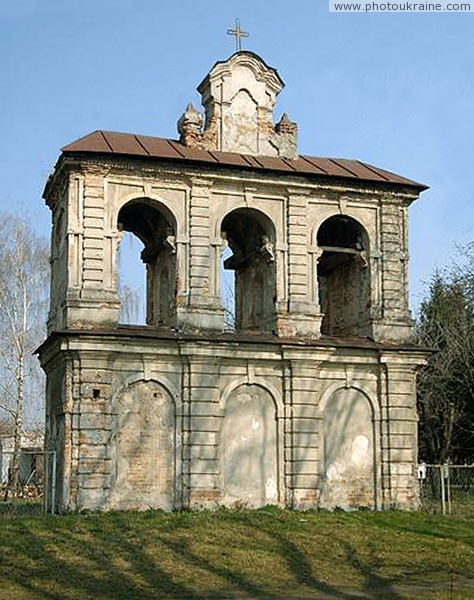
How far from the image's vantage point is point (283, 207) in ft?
70.8

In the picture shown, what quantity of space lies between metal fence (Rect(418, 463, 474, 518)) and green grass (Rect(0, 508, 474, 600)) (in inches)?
98.7

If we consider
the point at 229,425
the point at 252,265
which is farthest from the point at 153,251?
the point at 229,425

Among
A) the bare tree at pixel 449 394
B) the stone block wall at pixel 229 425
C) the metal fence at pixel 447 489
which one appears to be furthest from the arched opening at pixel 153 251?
the bare tree at pixel 449 394

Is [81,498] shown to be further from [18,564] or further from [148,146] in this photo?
[148,146]

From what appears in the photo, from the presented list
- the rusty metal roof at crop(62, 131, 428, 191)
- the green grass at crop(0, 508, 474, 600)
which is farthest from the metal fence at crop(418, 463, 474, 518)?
the rusty metal roof at crop(62, 131, 428, 191)

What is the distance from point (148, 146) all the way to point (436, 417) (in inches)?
644

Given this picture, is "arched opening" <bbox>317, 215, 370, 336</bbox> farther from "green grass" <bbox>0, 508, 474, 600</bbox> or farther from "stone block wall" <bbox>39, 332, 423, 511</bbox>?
"green grass" <bbox>0, 508, 474, 600</bbox>

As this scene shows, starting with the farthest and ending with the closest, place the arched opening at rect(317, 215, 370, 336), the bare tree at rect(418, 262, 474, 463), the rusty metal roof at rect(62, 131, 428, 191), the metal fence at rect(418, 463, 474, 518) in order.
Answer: the bare tree at rect(418, 262, 474, 463), the metal fence at rect(418, 463, 474, 518), the arched opening at rect(317, 215, 370, 336), the rusty metal roof at rect(62, 131, 428, 191)

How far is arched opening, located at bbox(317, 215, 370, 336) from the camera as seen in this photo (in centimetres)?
2233

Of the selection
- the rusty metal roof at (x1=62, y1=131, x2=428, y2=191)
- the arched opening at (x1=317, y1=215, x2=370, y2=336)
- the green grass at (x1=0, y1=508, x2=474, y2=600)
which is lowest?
the green grass at (x1=0, y1=508, x2=474, y2=600)

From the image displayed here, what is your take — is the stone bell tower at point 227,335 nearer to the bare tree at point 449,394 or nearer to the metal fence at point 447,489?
the metal fence at point 447,489

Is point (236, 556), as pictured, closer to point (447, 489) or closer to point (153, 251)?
point (447, 489)

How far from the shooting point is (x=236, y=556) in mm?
15352

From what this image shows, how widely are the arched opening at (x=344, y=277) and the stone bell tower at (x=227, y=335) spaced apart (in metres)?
0.09
